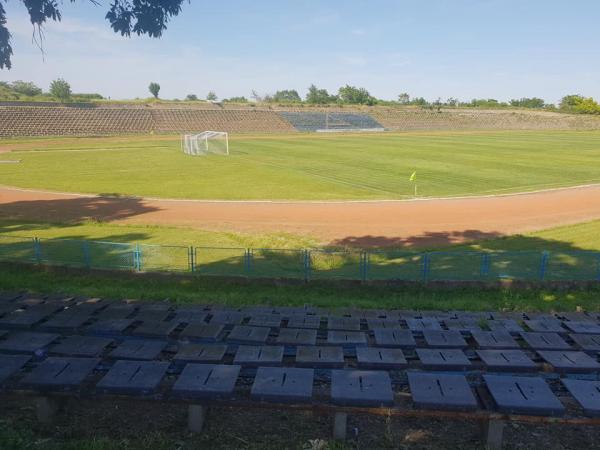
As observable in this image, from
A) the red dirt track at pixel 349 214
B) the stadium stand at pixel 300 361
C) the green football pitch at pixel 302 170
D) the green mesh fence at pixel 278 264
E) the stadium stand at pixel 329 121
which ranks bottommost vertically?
the red dirt track at pixel 349 214

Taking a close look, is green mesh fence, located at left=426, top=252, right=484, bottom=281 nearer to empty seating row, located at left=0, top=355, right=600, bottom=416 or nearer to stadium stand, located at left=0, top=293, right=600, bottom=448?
stadium stand, located at left=0, top=293, right=600, bottom=448

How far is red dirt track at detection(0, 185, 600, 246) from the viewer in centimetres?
2269

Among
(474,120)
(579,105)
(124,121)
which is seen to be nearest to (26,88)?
(124,121)

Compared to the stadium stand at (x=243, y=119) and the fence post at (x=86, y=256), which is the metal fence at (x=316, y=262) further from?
the stadium stand at (x=243, y=119)

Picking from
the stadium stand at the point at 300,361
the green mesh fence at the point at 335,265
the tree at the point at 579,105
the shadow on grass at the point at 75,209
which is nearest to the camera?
the stadium stand at the point at 300,361

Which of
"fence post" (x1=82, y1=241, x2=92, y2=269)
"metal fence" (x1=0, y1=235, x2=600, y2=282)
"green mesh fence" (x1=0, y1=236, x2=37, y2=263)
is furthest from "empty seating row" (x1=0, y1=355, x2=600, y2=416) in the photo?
"green mesh fence" (x1=0, y1=236, x2=37, y2=263)

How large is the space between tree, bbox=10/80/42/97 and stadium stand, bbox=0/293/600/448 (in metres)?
147

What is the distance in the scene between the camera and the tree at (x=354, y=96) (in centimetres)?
16250

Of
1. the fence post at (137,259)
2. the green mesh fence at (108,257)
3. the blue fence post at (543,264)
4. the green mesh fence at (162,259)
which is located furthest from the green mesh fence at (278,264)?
the blue fence post at (543,264)

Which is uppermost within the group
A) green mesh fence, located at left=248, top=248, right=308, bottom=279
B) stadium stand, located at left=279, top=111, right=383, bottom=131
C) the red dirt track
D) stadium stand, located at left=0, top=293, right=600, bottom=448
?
stadium stand, located at left=279, top=111, right=383, bottom=131

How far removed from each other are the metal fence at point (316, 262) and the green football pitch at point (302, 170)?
14950 millimetres

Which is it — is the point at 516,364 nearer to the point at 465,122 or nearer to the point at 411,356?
the point at 411,356

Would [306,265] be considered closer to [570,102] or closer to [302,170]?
[302,170]

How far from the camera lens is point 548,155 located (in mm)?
56562
